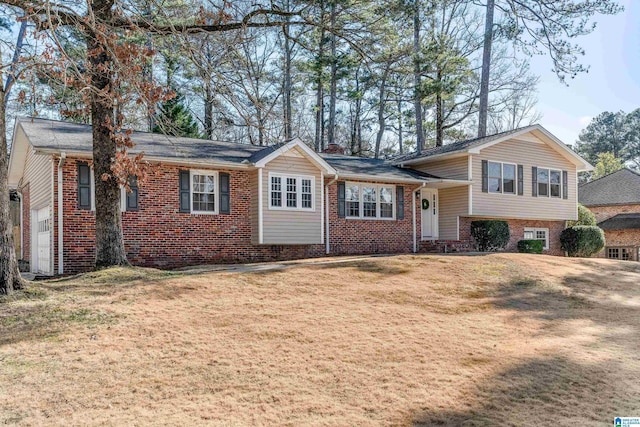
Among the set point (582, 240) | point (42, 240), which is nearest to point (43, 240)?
point (42, 240)

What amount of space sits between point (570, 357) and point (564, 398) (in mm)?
1468

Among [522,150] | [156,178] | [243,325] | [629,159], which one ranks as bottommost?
[243,325]

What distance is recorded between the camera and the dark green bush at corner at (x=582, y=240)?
22781mm

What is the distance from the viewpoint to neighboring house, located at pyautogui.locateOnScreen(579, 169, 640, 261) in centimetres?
2709

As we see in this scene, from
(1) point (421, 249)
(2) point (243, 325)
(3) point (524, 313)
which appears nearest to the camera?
(2) point (243, 325)

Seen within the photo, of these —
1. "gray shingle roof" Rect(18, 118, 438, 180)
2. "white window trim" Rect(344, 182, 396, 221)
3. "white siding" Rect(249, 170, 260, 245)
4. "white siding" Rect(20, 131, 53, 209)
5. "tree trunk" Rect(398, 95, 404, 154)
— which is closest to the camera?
"white siding" Rect(20, 131, 53, 209)

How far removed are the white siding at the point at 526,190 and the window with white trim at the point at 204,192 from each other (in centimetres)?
1062

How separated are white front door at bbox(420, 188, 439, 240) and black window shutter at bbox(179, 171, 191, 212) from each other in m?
10.0

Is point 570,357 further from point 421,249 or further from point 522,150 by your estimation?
point 522,150

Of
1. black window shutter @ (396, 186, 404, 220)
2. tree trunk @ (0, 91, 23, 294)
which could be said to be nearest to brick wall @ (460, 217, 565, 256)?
black window shutter @ (396, 186, 404, 220)

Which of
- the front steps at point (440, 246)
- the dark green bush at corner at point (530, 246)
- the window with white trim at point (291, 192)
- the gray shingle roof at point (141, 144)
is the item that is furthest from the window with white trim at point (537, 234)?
the gray shingle roof at point (141, 144)

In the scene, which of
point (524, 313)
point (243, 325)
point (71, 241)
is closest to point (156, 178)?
point (71, 241)

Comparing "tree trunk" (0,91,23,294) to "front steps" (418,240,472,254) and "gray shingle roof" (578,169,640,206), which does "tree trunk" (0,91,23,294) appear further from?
"gray shingle roof" (578,169,640,206)

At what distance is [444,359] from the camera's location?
258 inches
